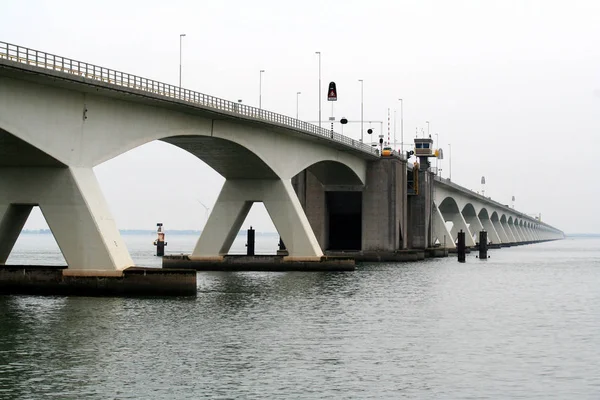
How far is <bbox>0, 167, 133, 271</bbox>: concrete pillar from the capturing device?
141ft

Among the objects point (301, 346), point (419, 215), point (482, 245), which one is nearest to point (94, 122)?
point (301, 346)

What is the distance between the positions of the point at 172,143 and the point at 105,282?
1759 cm

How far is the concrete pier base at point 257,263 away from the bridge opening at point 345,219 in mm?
24762

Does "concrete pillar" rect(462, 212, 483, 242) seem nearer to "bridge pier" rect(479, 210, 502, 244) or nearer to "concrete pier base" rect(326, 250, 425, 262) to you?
"bridge pier" rect(479, 210, 502, 244)

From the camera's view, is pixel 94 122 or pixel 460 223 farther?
pixel 460 223

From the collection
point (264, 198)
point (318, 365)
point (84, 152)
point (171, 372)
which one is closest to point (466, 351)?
point (318, 365)

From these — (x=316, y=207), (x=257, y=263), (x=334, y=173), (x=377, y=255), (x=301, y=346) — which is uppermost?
(x=334, y=173)

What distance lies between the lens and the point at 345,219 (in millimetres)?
96875

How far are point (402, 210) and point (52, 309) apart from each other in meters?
65.4

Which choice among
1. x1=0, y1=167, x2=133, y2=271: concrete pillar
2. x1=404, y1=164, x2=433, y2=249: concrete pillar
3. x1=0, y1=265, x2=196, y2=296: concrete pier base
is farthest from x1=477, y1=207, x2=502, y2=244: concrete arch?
x1=0, y1=167, x2=133, y2=271: concrete pillar

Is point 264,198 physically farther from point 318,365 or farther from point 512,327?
point 318,365

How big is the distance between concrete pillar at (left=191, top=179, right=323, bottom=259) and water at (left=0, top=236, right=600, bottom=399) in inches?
655

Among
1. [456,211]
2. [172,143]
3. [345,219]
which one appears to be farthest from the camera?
[456,211]

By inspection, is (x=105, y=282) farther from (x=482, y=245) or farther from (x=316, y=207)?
(x=482, y=245)
